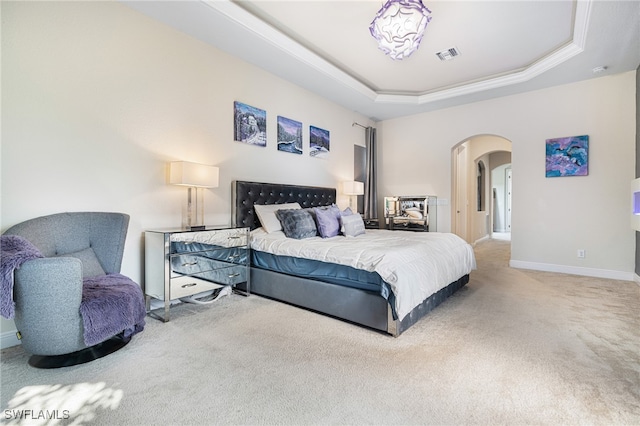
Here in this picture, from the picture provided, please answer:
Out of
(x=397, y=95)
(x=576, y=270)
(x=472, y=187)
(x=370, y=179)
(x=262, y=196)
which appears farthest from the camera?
(x=472, y=187)

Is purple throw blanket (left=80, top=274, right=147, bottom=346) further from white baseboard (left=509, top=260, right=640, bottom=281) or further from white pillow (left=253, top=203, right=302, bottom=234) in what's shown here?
white baseboard (left=509, top=260, right=640, bottom=281)

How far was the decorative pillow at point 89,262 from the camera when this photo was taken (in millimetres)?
2279

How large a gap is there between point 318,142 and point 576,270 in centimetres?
428

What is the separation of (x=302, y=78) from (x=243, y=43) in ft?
3.55

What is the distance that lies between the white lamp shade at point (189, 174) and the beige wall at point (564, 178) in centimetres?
421

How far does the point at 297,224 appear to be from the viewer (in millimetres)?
3322

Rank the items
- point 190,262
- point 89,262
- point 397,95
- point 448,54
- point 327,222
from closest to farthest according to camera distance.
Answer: point 89,262 → point 190,262 → point 327,222 → point 448,54 → point 397,95

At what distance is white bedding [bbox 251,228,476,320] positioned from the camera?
87.7 inches

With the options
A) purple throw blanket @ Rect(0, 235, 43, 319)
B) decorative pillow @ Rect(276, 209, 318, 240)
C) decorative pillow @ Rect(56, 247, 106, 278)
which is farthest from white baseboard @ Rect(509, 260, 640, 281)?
purple throw blanket @ Rect(0, 235, 43, 319)

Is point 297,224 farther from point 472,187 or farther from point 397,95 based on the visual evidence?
point 472,187

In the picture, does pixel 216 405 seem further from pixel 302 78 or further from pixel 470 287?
pixel 302 78

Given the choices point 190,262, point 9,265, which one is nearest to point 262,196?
point 190,262

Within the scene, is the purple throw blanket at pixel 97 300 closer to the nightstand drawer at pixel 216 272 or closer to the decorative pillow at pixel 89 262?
the decorative pillow at pixel 89 262

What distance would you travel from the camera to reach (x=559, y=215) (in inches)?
174
